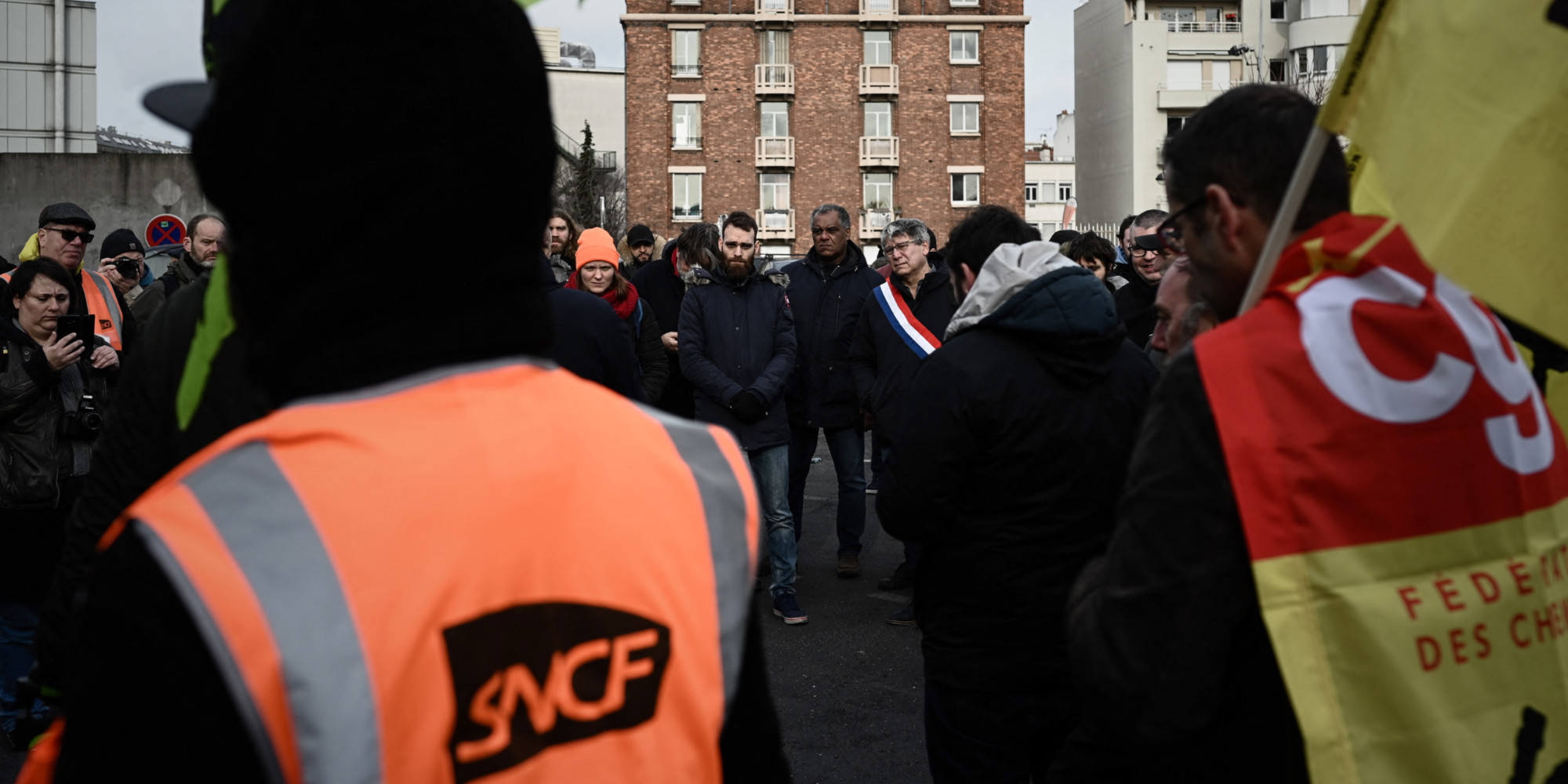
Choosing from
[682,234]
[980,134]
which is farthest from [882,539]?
[980,134]

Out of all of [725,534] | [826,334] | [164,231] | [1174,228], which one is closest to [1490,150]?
[1174,228]

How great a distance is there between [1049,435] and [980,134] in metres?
45.1

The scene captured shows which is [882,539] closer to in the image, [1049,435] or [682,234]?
[682,234]

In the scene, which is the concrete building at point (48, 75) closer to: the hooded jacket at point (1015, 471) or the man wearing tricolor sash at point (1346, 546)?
the hooded jacket at point (1015, 471)

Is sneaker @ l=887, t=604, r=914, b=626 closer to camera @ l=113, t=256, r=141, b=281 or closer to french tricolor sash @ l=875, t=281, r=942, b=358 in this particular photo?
french tricolor sash @ l=875, t=281, r=942, b=358

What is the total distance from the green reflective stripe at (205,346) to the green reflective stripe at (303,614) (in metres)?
0.89

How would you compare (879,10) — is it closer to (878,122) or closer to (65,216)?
(878,122)

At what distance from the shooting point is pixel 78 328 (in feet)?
16.4

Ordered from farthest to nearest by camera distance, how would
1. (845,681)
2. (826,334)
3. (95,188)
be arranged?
(95,188) < (826,334) < (845,681)

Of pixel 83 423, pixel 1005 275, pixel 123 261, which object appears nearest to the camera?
pixel 1005 275

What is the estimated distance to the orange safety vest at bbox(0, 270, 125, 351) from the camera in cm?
556

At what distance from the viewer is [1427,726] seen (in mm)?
1646

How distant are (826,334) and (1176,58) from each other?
49395 millimetres

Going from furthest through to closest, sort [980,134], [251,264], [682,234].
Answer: [980,134] < [682,234] < [251,264]
